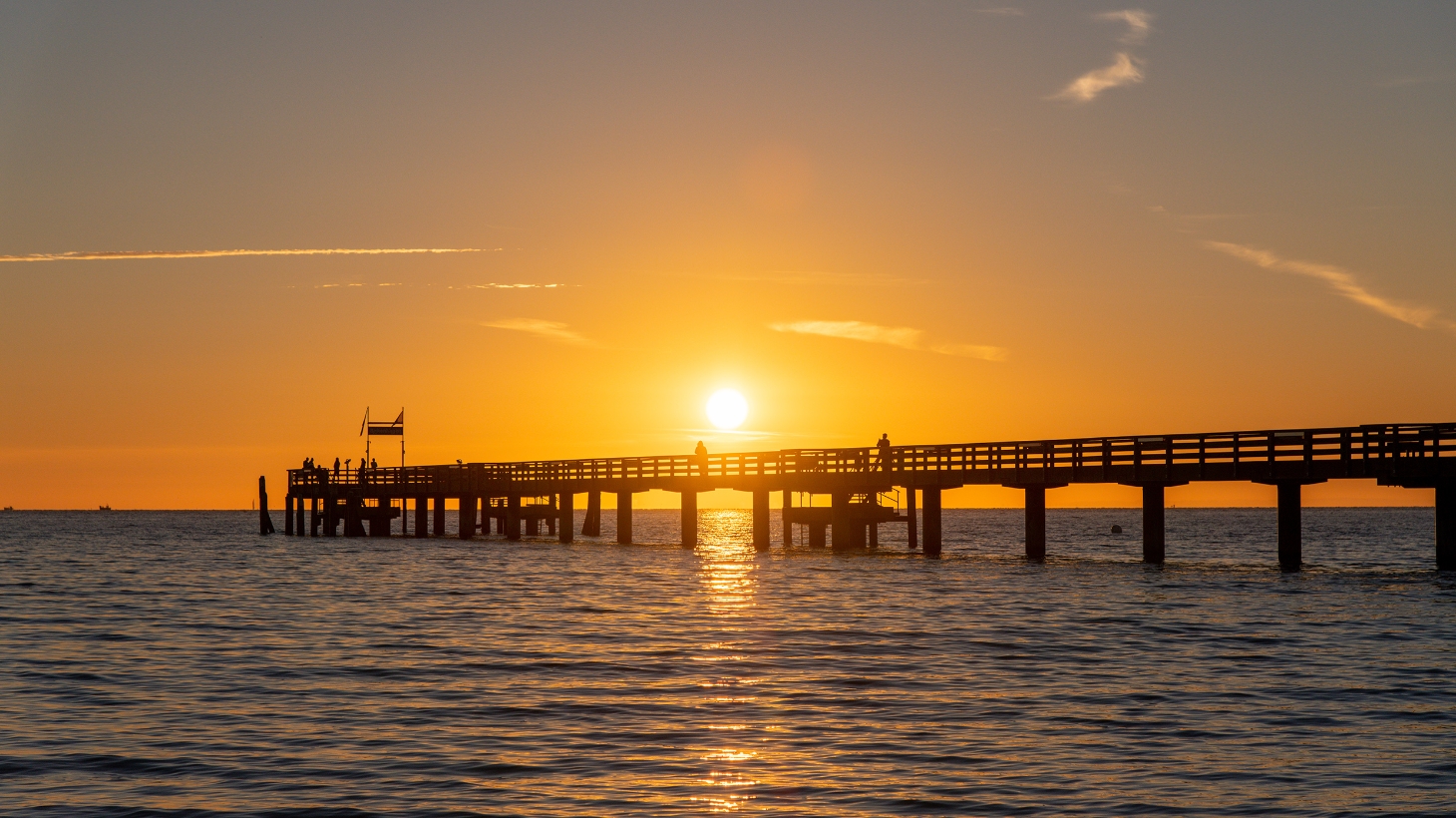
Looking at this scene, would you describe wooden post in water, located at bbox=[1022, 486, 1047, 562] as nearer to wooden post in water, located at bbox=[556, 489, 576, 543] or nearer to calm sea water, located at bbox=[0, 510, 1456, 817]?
calm sea water, located at bbox=[0, 510, 1456, 817]

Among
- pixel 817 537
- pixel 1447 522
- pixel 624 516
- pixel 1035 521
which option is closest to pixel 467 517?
pixel 624 516

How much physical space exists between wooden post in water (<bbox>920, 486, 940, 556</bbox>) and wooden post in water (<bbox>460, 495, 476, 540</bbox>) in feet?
96.9

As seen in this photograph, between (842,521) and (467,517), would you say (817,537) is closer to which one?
(842,521)

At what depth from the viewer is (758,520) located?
56969 mm

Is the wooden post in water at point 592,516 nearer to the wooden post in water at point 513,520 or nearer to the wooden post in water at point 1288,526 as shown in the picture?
the wooden post in water at point 513,520

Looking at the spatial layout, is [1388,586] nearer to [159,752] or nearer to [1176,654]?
[1176,654]

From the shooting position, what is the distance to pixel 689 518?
60250mm

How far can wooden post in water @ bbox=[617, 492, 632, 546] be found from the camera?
6203 cm

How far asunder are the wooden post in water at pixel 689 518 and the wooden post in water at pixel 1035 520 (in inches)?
627

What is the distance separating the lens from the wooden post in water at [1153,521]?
40.9 m

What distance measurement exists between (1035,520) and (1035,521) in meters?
0.03

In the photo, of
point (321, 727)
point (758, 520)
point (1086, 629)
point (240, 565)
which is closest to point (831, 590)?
point (1086, 629)

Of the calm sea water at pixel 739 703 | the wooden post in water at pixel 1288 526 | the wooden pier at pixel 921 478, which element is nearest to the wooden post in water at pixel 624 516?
the wooden pier at pixel 921 478

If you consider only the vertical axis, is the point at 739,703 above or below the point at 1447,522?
below
